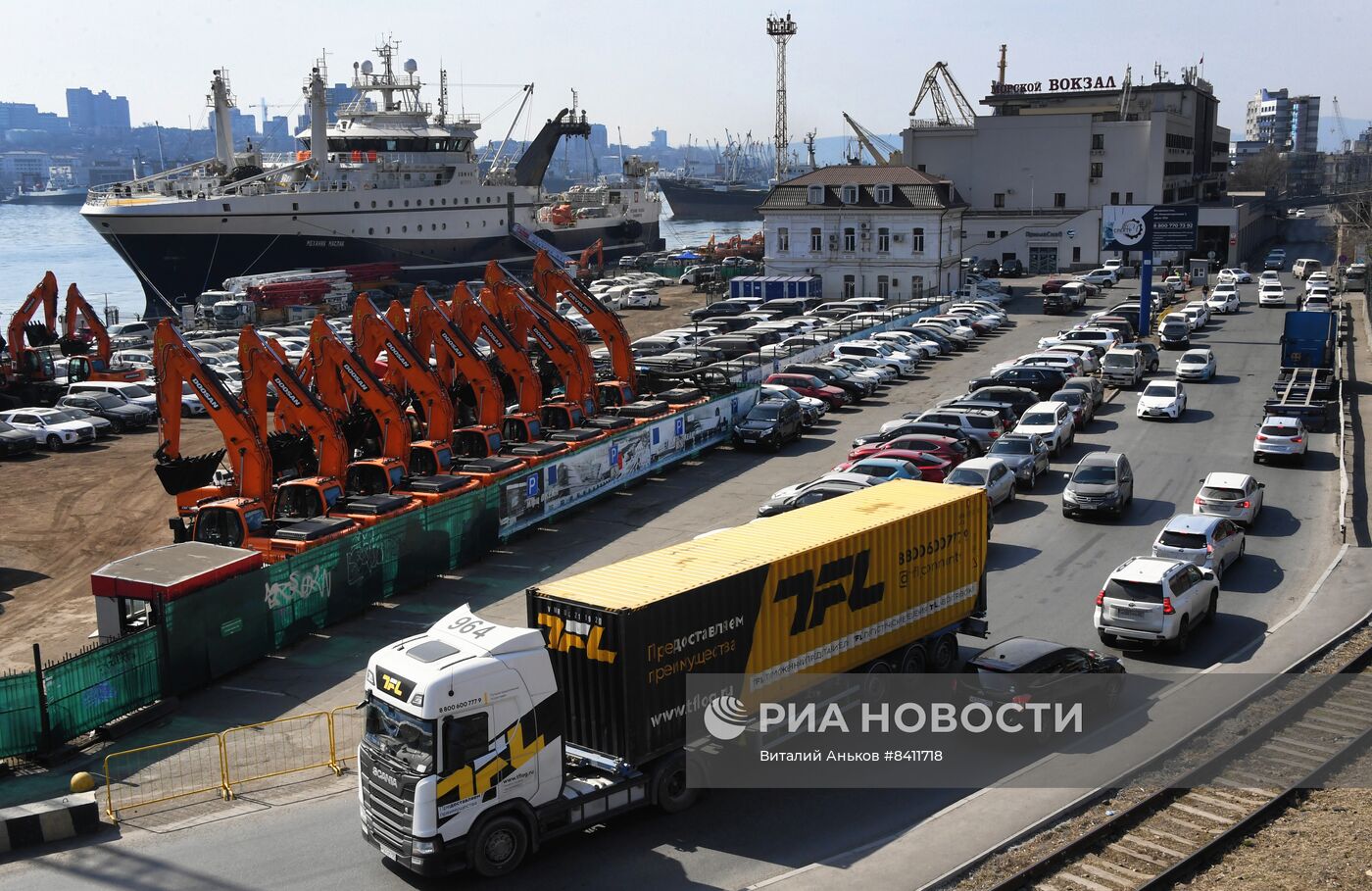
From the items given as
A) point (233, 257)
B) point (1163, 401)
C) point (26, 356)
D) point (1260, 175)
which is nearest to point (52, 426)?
point (26, 356)

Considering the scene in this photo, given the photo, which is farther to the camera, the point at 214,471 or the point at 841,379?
the point at 841,379

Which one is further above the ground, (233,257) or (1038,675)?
(233,257)

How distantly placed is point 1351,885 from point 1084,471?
605 inches

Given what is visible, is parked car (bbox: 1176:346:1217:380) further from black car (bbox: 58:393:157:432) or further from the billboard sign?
black car (bbox: 58:393:157:432)

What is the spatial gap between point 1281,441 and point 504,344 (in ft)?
66.3

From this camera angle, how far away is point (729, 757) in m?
14.7

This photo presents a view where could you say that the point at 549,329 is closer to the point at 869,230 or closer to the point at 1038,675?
the point at 1038,675

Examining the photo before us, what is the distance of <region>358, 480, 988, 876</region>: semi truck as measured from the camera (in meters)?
12.0

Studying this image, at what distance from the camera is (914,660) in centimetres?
1700

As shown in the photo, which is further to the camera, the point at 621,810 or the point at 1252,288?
the point at 1252,288

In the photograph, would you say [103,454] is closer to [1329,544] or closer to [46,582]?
[46,582]

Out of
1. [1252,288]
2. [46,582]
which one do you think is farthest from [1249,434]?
[1252,288]

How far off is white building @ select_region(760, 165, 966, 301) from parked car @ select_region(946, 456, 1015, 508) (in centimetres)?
3889

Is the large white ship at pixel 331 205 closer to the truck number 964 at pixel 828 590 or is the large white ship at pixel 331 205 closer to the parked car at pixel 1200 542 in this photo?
the parked car at pixel 1200 542
